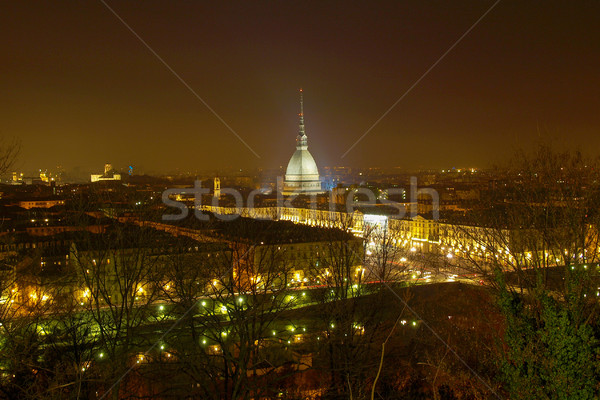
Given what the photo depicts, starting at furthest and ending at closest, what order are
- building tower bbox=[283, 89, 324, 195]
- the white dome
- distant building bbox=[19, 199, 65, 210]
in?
the white dome, building tower bbox=[283, 89, 324, 195], distant building bbox=[19, 199, 65, 210]

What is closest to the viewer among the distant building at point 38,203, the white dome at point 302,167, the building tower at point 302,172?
the distant building at point 38,203

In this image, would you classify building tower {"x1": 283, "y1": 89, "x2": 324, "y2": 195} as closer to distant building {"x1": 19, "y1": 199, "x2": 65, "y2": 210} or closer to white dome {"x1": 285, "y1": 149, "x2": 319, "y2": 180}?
white dome {"x1": 285, "y1": 149, "x2": 319, "y2": 180}

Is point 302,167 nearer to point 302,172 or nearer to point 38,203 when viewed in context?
point 302,172

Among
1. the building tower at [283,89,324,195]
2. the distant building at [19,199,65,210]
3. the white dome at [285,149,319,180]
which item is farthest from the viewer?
the white dome at [285,149,319,180]

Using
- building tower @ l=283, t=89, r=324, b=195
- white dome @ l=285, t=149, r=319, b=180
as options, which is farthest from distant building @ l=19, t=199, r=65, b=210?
white dome @ l=285, t=149, r=319, b=180

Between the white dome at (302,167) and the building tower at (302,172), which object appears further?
the white dome at (302,167)

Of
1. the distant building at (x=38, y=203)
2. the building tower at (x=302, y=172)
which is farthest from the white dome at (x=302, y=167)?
the distant building at (x=38, y=203)

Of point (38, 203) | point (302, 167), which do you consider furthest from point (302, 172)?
point (38, 203)

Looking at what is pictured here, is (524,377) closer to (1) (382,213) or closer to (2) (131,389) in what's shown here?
(2) (131,389)

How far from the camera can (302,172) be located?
2830 inches

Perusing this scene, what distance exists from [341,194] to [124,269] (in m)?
49.3

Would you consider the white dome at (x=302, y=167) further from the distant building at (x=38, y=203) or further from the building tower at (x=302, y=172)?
the distant building at (x=38, y=203)

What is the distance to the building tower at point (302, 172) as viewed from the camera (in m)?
69.6

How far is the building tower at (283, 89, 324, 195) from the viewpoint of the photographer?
69.6 meters
